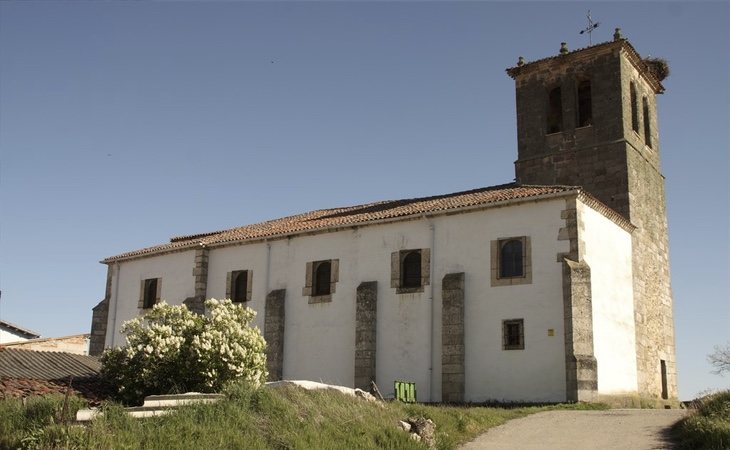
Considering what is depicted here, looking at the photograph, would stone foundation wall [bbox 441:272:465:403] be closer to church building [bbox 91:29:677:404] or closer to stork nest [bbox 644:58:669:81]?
church building [bbox 91:29:677:404]

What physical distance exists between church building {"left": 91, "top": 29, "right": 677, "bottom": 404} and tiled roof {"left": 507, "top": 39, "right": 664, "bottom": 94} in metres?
0.06

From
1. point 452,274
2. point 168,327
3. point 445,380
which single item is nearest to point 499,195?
point 452,274

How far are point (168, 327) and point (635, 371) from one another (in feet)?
51.1

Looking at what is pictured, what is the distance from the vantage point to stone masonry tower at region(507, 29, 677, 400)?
2670 cm

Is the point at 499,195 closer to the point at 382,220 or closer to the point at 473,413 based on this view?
the point at 382,220

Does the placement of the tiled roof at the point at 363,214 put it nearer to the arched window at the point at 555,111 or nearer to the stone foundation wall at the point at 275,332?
the stone foundation wall at the point at 275,332

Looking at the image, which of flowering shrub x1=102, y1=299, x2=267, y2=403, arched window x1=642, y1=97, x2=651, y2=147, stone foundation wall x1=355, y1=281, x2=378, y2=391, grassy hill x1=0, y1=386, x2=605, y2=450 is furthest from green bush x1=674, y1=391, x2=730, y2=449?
arched window x1=642, y1=97, x2=651, y2=147

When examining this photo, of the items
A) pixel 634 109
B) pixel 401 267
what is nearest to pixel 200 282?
pixel 401 267

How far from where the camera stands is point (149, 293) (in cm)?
3225

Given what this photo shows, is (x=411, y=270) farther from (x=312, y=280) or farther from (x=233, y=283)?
(x=233, y=283)

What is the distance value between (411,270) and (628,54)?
1160 cm

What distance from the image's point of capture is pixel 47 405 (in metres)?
12.1

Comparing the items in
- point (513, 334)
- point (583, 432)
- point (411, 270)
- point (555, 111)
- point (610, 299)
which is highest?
point (555, 111)

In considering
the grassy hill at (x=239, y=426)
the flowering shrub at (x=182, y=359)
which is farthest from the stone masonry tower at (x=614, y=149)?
the flowering shrub at (x=182, y=359)
